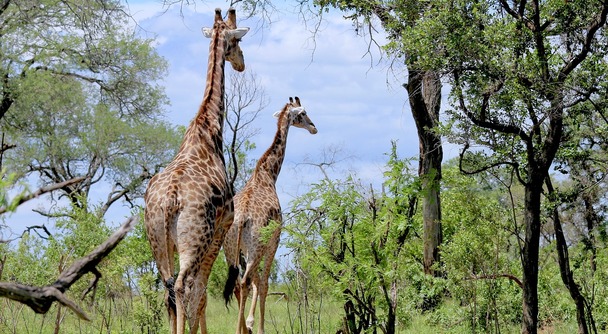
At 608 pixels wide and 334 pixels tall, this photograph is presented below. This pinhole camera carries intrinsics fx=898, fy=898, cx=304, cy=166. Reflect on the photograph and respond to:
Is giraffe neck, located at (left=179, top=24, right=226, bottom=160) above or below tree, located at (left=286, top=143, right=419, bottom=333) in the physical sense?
above

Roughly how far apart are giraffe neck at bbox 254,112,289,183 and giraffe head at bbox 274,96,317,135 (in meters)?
0.43

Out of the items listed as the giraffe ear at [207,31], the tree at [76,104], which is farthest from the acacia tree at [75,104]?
the giraffe ear at [207,31]

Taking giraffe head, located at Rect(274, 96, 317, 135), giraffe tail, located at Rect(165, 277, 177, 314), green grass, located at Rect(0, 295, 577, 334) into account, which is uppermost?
giraffe head, located at Rect(274, 96, 317, 135)

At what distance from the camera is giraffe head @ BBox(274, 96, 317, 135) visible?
13141 mm

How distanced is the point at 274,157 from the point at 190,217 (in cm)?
419

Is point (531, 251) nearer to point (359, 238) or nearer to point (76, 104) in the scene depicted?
point (359, 238)

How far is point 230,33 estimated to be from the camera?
34.7 feet

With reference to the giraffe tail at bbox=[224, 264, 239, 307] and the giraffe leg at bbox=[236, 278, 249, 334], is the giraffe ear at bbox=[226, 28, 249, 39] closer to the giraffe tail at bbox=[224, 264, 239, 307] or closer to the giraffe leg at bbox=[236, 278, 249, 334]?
the giraffe tail at bbox=[224, 264, 239, 307]

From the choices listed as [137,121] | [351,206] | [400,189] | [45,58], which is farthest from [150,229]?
[137,121]

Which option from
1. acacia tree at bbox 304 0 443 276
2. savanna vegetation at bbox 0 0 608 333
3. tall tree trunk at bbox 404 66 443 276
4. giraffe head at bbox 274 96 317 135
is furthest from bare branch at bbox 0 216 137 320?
tall tree trunk at bbox 404 66 443 276

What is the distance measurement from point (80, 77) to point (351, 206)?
19.2 m

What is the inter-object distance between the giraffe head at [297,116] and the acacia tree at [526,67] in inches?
124

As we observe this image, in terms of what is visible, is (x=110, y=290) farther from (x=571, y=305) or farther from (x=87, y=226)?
(x=571, y=305)

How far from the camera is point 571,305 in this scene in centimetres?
1365
